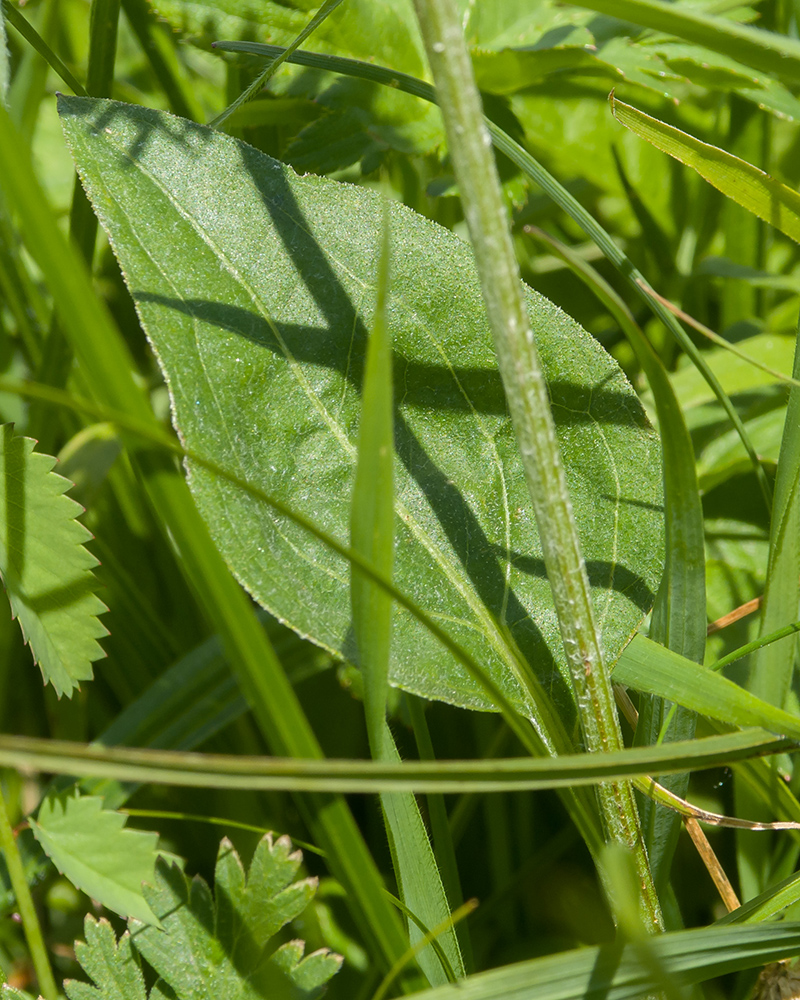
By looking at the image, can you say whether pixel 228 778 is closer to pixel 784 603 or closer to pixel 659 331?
pixel 784 603

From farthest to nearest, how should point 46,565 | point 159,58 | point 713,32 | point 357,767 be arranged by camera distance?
point 159,58 < point 46,565 < point 713,32 < point 357,767

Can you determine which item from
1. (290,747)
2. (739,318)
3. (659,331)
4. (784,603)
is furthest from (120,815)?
(739,318)

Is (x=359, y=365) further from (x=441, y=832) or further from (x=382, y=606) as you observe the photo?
(x=441, y=832)

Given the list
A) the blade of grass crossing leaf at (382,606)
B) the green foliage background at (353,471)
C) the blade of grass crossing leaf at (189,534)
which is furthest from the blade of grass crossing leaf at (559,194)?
Answer: the blade of grass crossing leaf at (189,534)

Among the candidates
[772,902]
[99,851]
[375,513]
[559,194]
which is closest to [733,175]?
[559,194]

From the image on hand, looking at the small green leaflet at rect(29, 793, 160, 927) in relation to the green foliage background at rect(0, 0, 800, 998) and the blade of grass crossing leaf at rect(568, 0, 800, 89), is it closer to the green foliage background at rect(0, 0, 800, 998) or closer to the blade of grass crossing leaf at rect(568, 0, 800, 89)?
the green foliage background at rect(0, 0, 800, 998)
